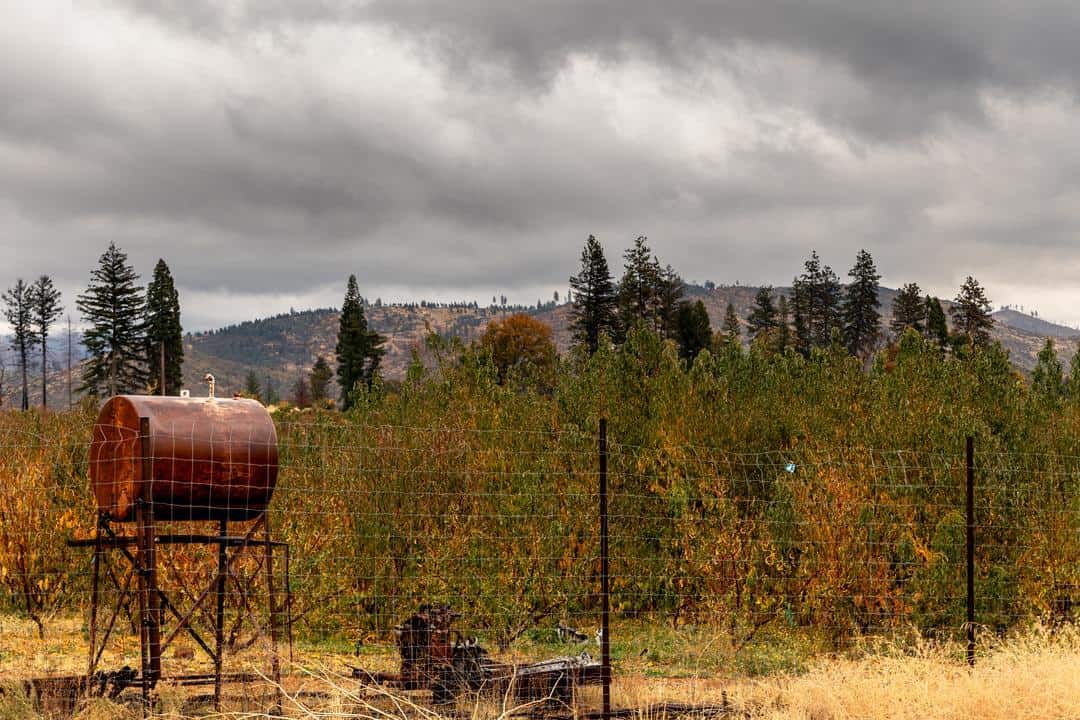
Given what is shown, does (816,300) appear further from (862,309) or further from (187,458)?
(187,458)

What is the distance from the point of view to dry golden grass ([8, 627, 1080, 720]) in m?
8.05

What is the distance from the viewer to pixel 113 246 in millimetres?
67062

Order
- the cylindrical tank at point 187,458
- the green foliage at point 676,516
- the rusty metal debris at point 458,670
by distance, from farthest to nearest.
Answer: the green foliage at point 676,516, the rusty metal debris at point 458,670, the cylindrical tank at point 187,458

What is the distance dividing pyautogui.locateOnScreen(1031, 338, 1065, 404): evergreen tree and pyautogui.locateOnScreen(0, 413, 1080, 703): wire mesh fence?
413 centimetres

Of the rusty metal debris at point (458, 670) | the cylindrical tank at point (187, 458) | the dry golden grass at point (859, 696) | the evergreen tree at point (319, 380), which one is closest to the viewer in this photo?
the dry golden grass at point (859, 696)

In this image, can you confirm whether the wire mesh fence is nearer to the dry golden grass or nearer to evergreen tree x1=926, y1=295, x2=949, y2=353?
the dry golden grass

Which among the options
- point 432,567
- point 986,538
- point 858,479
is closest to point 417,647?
point 432,567

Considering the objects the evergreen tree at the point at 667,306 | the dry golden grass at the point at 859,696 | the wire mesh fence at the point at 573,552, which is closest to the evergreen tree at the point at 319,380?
the evergreen tree at the point at 667,306

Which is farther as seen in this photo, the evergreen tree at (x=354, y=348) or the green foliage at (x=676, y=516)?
the evergreen tree at (x=354, y=348)

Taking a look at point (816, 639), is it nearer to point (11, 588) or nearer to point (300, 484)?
point (300, 484)

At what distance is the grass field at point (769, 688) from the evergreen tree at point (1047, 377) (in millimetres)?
9061

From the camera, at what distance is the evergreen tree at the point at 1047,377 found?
19594 mm

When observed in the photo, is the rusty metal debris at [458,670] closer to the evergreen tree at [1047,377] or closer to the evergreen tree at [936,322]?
the evergreen tree at [1047,377]

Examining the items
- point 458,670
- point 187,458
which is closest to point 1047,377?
point 458,670
